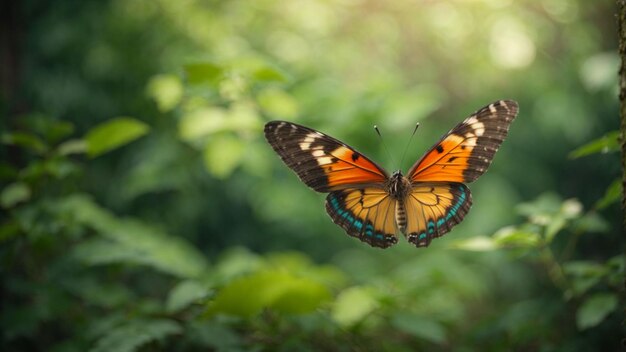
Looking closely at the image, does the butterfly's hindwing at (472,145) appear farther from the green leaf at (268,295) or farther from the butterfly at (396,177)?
the green leaf at (268,295)

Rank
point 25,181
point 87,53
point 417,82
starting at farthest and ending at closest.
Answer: point 417,82, point 87,53, point 25,181

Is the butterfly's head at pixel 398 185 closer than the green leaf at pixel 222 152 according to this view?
Yes

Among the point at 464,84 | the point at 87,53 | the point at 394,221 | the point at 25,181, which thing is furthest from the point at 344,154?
the point at 87,53

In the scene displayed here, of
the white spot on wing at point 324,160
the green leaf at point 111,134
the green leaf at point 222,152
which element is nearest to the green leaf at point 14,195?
the green leaf at point 111,134

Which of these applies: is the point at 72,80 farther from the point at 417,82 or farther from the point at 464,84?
the point at 464,84

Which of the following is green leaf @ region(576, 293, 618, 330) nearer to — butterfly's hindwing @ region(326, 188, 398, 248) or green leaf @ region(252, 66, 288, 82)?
butterfly's hindwing @ region(326, 188, 398, 248)

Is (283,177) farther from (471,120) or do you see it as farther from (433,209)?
(471,120)
